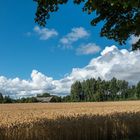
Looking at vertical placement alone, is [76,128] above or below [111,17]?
below

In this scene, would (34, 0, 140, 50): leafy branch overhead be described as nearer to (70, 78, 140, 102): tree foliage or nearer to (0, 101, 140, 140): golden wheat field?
(0, 101, 140, 140): golden wheat field

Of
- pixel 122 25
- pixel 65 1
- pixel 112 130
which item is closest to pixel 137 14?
pixel 122 25

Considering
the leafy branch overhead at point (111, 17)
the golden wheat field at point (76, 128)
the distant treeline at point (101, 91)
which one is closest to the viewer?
the leafy branch overhead at point (111, 17)

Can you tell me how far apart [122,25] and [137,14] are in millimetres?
1033

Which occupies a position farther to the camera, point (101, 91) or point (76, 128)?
point (101, 91)

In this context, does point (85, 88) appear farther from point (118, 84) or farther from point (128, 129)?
point (128, 129)

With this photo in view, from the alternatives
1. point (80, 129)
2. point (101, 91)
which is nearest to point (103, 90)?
point (101, 91)

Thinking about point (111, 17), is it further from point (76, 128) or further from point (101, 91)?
point (101, 91)

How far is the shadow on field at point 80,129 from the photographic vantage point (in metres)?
12.8

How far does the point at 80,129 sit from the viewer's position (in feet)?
49.3

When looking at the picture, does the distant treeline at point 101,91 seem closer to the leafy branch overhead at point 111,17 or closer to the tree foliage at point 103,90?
the tree foliage at point 103,90

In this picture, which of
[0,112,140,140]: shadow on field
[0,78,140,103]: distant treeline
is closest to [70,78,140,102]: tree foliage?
[0,78,140,103]: distant treeline

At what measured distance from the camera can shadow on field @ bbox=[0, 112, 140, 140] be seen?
505 inches

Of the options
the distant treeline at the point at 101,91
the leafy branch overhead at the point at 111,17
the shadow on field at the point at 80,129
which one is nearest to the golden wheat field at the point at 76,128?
the shadow on field at the point at 80,129
